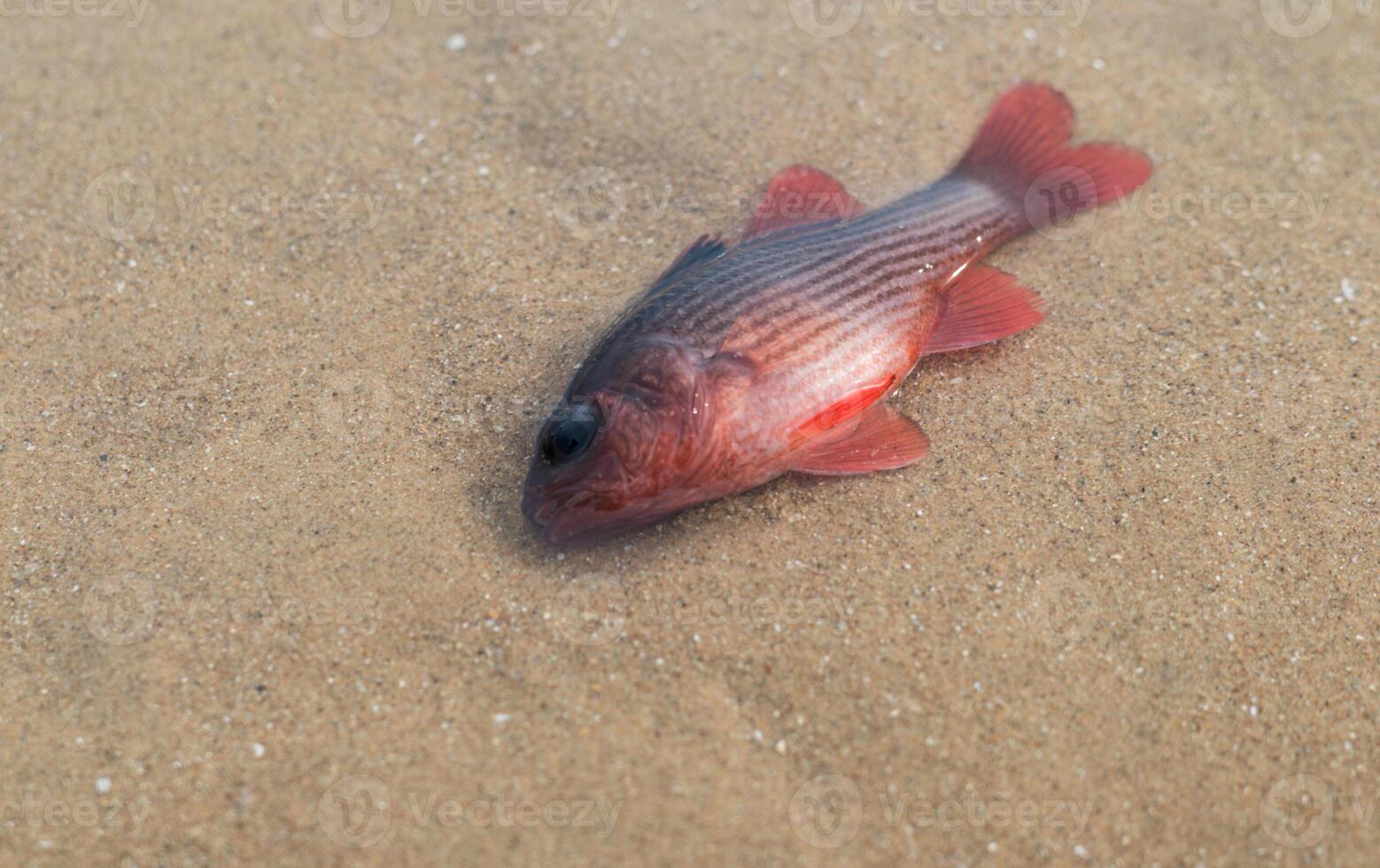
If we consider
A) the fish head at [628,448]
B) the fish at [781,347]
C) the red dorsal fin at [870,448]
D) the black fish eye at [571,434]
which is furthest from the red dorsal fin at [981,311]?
the black fish eye at [571,434]

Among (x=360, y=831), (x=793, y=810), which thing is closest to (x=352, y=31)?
(x=360, y=831)

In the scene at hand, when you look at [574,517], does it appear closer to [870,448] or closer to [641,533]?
[641,533]

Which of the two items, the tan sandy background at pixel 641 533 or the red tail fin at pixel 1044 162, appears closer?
the tan sandy background at pixel 641 533

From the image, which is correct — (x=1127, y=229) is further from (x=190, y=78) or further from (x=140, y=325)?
(x=190, y=78)

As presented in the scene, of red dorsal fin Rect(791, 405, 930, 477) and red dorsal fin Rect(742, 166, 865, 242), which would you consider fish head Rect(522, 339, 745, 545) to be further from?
red dorsal fin Rect(742, 166, 865, 242)

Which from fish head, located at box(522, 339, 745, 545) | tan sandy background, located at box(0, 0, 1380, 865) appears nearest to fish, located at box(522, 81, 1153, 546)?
fish head, located at box(522, 339, 745, 545)

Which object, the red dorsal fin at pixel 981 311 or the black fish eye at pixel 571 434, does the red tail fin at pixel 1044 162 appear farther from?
the black fish eye at pixel 571 434

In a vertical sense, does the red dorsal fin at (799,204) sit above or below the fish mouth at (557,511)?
Answer: above
